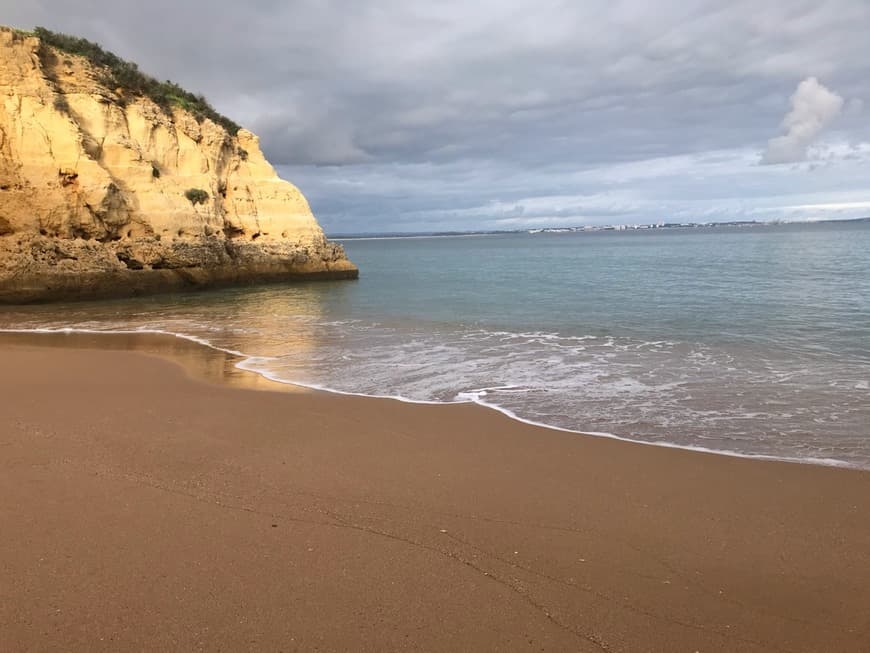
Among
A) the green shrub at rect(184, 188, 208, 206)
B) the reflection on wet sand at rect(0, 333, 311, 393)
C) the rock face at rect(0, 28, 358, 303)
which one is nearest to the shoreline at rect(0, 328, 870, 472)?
the reflection on wet sand at rect(0, 333, 311, 393)

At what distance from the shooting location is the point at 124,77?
25594mm

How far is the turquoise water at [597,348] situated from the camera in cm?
694

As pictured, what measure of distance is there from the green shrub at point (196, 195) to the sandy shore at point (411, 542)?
69.7 feet

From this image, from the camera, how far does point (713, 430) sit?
256 inches

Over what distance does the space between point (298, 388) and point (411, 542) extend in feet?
17.2

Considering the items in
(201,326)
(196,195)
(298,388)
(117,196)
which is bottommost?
(298,388)

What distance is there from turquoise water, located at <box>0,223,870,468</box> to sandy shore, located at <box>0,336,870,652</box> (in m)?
1.41

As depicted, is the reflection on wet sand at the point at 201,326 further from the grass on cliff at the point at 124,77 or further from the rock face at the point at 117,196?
the grass on cliff at the point at 124,77

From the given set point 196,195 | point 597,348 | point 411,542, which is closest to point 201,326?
point 597,348

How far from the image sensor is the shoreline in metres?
5.54

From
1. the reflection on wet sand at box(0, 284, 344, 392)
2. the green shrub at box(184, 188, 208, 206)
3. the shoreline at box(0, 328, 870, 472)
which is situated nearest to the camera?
the shoreline at box(0, 328, 870, 472)

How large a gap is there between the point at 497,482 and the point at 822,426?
4.05 metres

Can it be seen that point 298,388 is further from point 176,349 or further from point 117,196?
point 117,196

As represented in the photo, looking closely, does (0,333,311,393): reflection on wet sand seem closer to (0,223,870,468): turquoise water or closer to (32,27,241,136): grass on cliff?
(0,223,870,468): turquoise water
